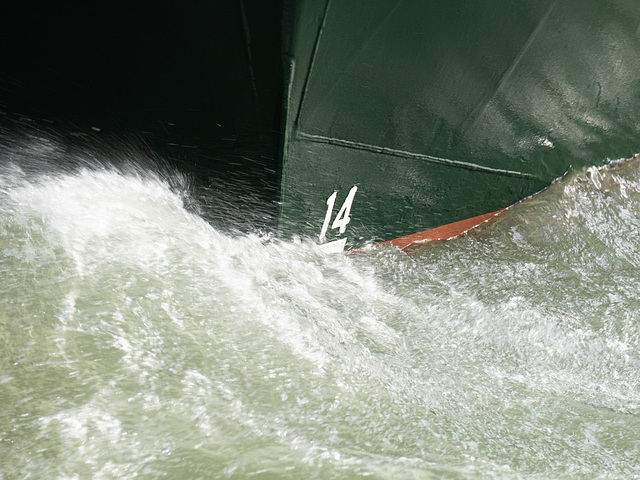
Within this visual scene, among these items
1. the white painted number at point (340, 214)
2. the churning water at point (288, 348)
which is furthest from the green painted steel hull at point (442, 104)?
the churning water at point (288, 348)

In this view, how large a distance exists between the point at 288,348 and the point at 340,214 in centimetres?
86

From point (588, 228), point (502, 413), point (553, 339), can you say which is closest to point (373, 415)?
point (502, 413)

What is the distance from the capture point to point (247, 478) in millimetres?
1226

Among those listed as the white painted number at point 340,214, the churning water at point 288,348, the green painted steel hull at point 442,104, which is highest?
the green painted steel hull at point 442,104

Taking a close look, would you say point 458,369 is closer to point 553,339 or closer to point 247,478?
point 553,339

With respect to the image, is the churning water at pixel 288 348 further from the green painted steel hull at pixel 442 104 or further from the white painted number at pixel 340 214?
the green painted steel hull at pixel 442 104

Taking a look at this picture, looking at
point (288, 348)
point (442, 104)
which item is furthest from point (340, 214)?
point (288, 348)

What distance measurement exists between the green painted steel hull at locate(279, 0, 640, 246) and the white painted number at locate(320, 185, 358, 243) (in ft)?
0.06

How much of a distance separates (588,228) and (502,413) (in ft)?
5.11

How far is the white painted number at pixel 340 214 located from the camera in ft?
7.86

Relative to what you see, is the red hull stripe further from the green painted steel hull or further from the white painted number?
the white painted number

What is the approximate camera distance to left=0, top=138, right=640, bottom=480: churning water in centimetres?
132

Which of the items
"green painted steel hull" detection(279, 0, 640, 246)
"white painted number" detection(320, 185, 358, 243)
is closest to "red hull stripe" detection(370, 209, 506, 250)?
"green painted steel hull" detection(279, 0, 640, 246)

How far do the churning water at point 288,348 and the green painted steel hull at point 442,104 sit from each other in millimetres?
264
